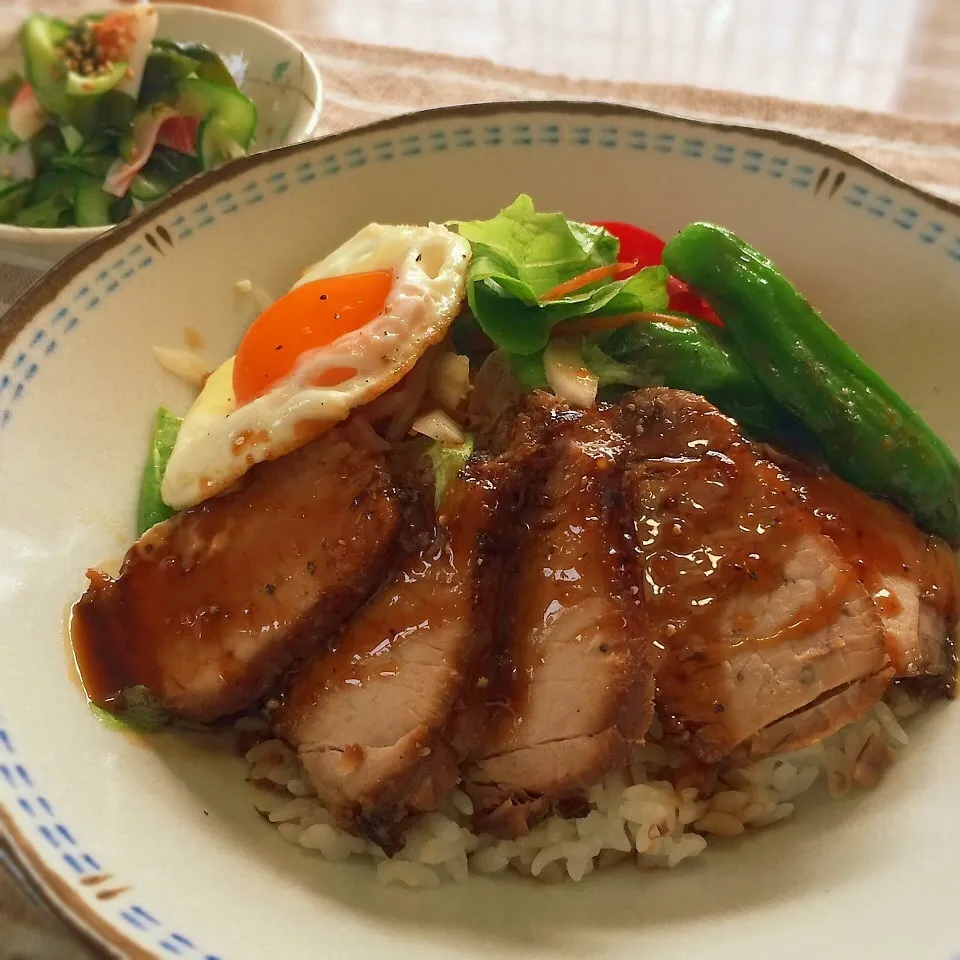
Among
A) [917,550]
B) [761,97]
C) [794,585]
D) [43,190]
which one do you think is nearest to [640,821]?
[794,585]

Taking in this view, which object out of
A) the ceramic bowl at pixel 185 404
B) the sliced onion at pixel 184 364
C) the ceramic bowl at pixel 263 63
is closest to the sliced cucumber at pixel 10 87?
the ceramic bowl at pixel 263 63

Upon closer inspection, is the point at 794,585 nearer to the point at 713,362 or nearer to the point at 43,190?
the point at 713,362

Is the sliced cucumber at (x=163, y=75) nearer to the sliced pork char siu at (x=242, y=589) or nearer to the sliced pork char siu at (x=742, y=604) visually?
the sliced pork char siu at (x=242, y=589)

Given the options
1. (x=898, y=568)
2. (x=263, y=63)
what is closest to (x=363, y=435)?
(x=898, y=568)

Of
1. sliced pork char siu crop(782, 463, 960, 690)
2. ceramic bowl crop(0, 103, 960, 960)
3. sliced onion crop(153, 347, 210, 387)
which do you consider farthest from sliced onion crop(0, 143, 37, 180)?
sliced pork char siu crop(782, 463, 960, 690)

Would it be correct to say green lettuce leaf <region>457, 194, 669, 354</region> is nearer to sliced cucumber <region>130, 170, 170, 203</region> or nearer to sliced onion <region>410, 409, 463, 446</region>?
sliced onion <region>410, 409, 463, 446</region>

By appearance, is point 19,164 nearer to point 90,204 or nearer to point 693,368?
point 90,204

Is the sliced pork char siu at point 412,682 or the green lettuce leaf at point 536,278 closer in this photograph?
the sliced pork char siu at point 412,682
